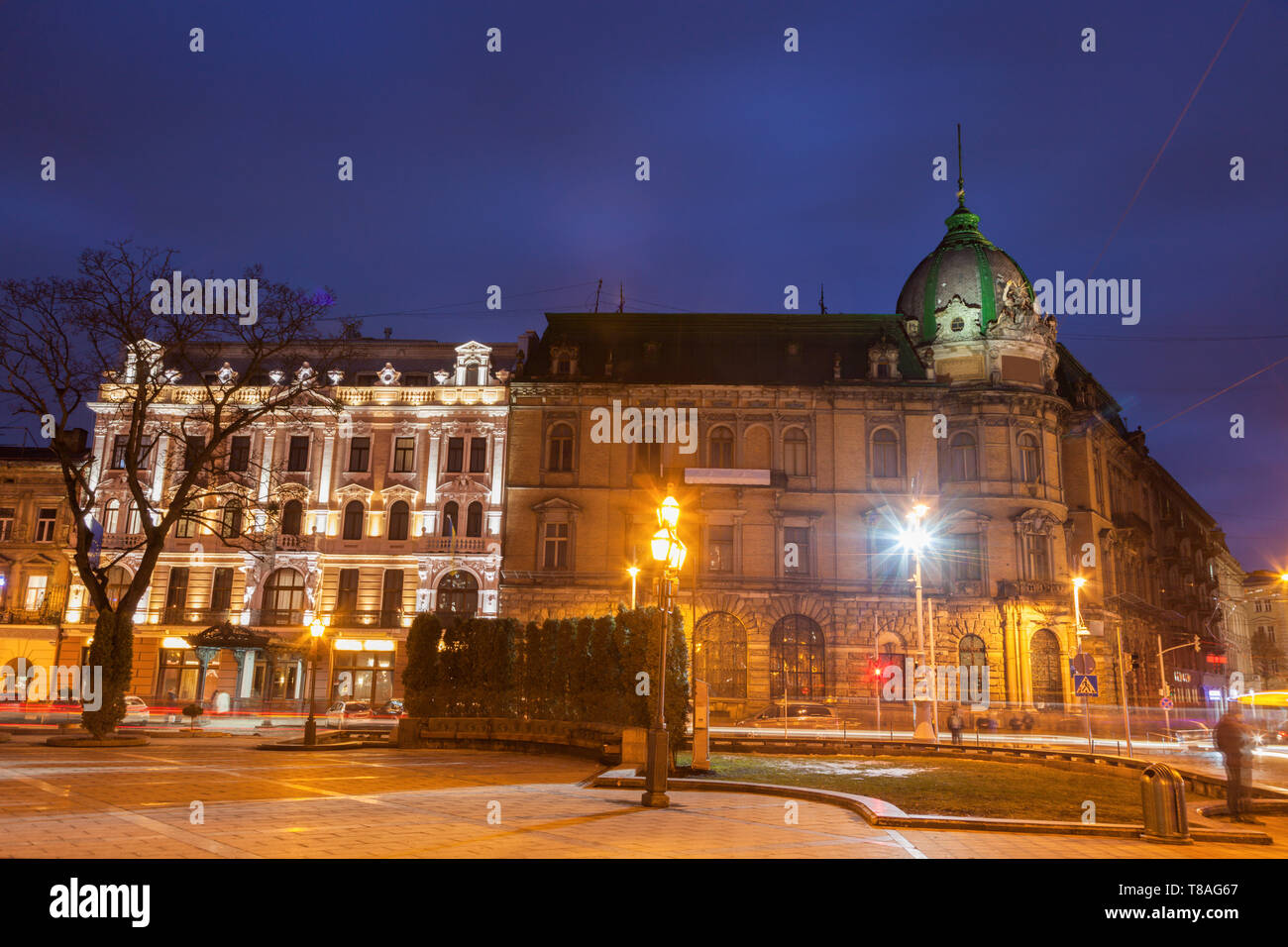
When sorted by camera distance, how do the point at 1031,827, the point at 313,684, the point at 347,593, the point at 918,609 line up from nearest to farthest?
the point at 1031,827 < the point at 313,684 < the point at 918,609 < the point at 347,593

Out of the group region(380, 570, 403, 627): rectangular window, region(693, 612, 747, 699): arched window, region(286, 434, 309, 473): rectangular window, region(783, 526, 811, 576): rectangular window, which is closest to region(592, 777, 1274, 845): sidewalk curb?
region(693, 612, 747, 699): arched window

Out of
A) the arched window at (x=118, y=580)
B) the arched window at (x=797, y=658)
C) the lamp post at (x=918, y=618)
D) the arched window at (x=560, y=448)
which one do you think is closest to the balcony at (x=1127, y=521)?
the lamp post at (x=918, y=618)

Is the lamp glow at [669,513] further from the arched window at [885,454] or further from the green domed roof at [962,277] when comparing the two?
the green domed roof at [962,277]

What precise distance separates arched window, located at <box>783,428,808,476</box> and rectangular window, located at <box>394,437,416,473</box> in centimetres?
1980

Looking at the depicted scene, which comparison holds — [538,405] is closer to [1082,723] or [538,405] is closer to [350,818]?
[1082,723]

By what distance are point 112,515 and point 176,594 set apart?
6.12 metres

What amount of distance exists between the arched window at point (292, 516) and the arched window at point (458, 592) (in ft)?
28.6

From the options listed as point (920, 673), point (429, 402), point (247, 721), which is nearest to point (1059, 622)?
point (920, 673)

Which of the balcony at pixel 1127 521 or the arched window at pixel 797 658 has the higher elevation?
the balcony at pixel 1127 521

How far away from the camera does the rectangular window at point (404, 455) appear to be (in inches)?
2015

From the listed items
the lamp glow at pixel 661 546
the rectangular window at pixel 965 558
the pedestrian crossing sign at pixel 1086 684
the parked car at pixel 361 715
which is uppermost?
the rectangular window at pixel 965 558

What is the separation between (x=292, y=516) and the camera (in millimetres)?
51094

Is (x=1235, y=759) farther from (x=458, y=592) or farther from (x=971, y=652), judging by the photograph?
(x=458, y=592)

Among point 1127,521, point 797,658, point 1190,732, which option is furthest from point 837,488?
point 1127,521
